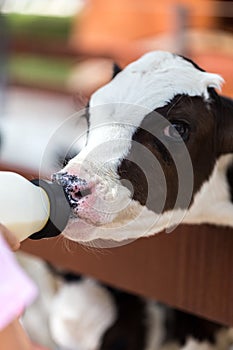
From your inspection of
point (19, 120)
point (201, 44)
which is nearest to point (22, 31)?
point (201, 44)

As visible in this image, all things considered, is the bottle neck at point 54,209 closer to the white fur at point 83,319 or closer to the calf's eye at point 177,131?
the calf's eye at point 177,131

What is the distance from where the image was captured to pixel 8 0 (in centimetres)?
91

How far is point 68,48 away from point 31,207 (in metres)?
1.41

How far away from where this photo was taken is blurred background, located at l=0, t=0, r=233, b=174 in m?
0.80

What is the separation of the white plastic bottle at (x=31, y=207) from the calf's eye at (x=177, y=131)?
0.33ft

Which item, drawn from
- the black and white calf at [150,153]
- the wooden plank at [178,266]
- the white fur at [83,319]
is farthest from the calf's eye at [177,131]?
the white fur at [83,319]

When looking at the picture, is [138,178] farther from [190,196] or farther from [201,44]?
[201,44]

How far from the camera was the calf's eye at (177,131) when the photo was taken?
46cm

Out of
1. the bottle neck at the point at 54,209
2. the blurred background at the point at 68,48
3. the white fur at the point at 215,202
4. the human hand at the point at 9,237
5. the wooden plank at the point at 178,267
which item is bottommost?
the blurred background at the point at 68,48

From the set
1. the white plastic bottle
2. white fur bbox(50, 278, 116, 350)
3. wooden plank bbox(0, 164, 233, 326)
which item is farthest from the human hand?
white fur bbox(50, 278, 116, 350)

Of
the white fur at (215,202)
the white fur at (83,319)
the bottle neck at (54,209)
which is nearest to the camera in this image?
the bottle neck at (54,209)

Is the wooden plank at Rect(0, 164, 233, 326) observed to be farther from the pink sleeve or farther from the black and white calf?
the pink sleeve

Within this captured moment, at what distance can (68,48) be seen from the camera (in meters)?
1.73

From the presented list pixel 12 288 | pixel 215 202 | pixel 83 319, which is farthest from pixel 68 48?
pixel 12 288
